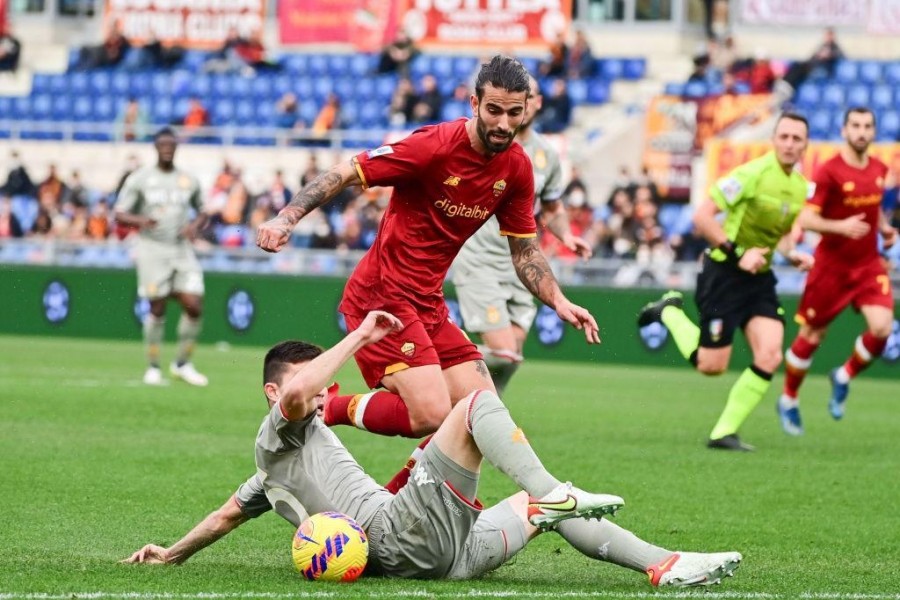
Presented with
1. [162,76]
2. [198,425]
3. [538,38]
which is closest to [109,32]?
[162,76]

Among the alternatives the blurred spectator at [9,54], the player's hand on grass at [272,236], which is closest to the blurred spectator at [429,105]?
the blurred spectator at [9,54]

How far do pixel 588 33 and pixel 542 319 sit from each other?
40.8 feet

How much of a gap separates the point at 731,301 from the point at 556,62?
18.7 m

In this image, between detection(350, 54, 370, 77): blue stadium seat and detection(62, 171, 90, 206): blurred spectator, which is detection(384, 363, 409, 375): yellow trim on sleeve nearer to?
detection(62, 171, 90, 206): blurred spectator

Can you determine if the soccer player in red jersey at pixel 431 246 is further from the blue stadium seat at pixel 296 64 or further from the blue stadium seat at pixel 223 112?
the blue stadium seat at pixel 296 64

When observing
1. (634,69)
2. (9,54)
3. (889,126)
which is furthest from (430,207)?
(9,54)

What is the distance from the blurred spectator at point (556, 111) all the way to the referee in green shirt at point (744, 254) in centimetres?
1626

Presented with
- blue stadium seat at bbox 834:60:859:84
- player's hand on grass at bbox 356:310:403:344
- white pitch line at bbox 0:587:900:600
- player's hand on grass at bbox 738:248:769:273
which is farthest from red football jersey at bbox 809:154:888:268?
blue stadium seat at bbox 834:60:859:84

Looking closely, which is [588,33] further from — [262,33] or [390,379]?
[390,379]

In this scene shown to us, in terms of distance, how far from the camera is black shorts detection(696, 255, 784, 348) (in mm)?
12328

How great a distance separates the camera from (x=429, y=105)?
1147 inches

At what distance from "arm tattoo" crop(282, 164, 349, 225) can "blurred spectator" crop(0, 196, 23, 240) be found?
69.6 ft

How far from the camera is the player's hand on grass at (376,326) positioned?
6.41 metres

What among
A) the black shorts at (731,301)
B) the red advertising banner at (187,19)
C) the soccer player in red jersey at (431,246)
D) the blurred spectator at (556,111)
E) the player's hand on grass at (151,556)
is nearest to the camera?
the player's hand on grass at (151,556)
